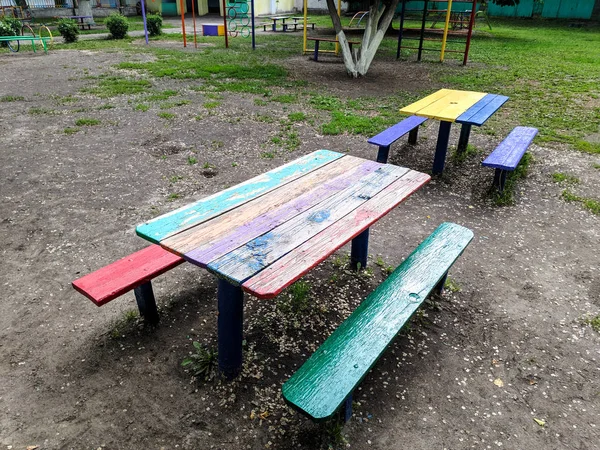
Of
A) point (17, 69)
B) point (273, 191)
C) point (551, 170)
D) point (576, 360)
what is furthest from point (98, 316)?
point (17, 69)

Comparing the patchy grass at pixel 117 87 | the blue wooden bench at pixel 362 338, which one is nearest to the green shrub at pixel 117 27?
the patchy grass at pixel 117 87

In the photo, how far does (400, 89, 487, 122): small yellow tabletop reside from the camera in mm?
4621

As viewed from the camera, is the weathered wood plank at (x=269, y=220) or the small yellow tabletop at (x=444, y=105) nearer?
the weathered wood plank at (x=269, y=220)

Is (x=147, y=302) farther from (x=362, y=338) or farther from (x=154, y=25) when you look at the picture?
(x=154, y=25)

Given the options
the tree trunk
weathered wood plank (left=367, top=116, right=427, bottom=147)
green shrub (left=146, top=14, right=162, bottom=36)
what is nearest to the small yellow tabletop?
weathered wood plank (left=367, top=116, right=427, bottom=147)

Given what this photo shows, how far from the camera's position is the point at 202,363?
2.42 meters

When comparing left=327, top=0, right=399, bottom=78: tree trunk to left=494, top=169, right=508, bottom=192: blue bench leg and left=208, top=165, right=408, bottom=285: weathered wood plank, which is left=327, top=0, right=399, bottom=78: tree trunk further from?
left=208, top=165, right=408, bottom=285: weathered wood plank

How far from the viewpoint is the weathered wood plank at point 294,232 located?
74.0 inches

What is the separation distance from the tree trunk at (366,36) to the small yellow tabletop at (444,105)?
3.93 meters

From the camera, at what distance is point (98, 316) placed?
2.80 metres

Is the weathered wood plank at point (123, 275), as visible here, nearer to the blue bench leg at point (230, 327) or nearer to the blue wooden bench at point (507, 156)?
the blue bench leg at point (230, 327)

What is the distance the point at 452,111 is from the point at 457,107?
262 millimetres

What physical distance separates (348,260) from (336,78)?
696 cm

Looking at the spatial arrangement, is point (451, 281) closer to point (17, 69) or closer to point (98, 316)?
point (98, 316)
